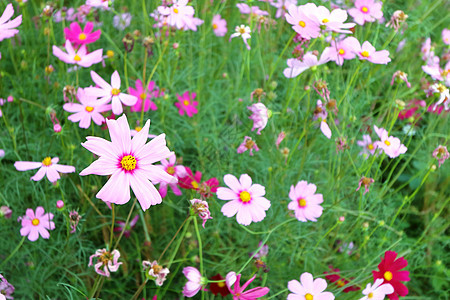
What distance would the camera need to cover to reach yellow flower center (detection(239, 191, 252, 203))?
0.91m

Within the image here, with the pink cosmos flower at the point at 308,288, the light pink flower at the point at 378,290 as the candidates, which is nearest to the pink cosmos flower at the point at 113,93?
the pink cosmos flower at the point at 308,288

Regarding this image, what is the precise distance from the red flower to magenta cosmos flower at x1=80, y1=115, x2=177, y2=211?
50 cm

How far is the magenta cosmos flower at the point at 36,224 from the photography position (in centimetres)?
96

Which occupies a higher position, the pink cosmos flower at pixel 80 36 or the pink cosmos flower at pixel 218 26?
the pink cosmos flower at pixel 80 36

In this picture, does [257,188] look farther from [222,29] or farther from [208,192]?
[222,29]

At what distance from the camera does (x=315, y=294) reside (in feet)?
2.68

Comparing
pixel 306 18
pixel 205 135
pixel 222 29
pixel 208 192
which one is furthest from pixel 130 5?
pixel 208 192

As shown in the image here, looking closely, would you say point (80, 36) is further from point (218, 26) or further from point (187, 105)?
point (218, 26)

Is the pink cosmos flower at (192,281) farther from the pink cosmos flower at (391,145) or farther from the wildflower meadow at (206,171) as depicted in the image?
the pink cosmos flower at (391,145)

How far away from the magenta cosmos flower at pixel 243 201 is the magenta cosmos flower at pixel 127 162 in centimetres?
27

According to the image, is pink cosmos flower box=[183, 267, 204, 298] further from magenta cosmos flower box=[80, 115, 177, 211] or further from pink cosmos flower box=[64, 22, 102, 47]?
pink cosmos flower box=[64, 22, 102, 47]

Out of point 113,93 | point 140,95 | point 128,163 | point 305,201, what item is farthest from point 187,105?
point 128,163

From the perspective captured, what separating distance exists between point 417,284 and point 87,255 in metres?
0.99

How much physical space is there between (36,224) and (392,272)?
2.54ft
